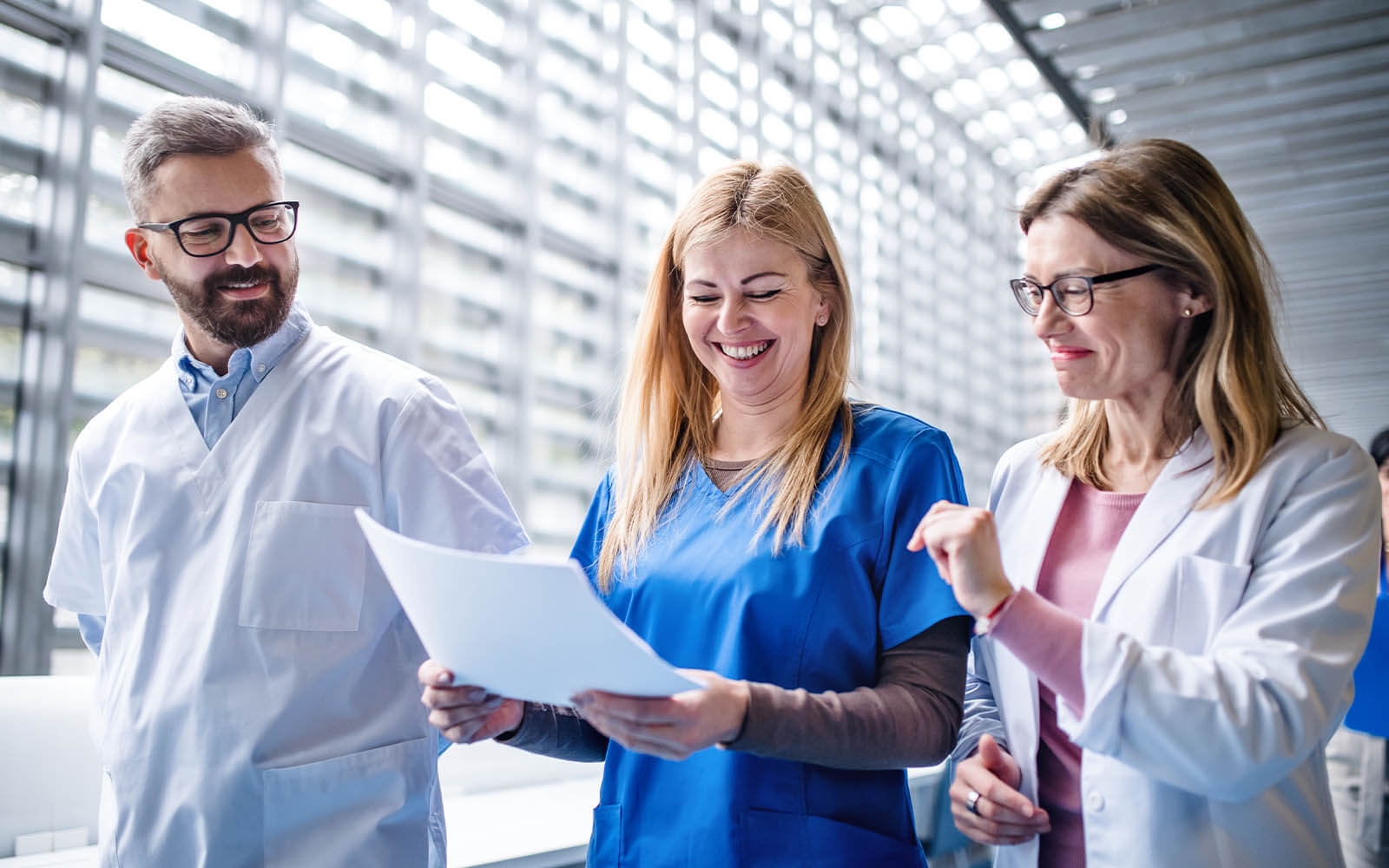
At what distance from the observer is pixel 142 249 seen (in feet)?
5.15

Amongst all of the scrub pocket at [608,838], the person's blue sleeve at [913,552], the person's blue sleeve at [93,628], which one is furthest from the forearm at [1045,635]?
the person's blue sleeve at [93,628]

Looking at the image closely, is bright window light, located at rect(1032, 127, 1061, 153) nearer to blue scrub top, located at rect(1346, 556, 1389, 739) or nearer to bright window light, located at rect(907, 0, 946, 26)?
bright window light, located at rect(907, 0, 946, 26)

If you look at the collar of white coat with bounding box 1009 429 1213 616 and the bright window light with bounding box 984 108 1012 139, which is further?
the bright window light with bounding box 984 108 1012 139

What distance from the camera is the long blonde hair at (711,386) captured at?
1396mm

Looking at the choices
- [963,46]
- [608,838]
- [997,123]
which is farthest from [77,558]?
[997,123]

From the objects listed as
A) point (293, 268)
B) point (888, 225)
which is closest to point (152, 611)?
point (293, 268)

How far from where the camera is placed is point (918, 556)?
126cm

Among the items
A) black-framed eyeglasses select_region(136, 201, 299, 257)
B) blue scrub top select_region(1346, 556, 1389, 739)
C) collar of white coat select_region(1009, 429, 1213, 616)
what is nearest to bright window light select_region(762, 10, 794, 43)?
blue scrub top select_region(1346, 556, 1389, 739)

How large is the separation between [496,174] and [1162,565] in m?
3.53

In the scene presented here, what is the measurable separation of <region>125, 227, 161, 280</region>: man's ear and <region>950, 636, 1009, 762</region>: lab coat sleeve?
53.7 inches

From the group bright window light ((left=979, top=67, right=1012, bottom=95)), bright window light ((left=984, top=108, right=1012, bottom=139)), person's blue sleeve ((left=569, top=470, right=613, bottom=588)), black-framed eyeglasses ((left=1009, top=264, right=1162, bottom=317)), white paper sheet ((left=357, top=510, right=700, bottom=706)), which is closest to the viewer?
white paper sheet ((left=357, top=510, right=700, bottom=706))

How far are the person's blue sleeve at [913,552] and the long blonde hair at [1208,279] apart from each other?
0.33 m

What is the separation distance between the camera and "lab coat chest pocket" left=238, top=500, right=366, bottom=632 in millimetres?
1391

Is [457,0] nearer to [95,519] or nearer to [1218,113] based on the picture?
[95,519]
